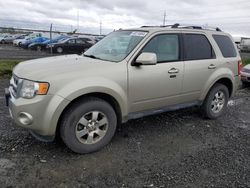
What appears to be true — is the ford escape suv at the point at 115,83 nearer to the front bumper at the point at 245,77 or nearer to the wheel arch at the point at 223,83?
the wheel arch at the point at 223,83

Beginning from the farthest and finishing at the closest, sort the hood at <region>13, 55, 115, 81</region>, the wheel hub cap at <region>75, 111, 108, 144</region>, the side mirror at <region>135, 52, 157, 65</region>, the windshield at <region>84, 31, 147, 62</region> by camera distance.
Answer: the windshield at <region>84, 31, 147, 62</region> < the side mirror at <region>135, 52, 157, 65</region> < the wheel hub cap at <region>75, 111, 108, 144</region> < the hood at <region>13, 55, 115, 81</region>

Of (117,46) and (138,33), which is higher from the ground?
(138,33)

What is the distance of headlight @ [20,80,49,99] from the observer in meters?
3.26

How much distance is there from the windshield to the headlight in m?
1.18

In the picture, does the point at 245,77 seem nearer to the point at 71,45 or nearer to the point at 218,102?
the point at 218,102

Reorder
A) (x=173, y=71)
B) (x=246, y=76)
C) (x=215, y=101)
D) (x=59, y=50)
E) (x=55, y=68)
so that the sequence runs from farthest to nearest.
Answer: (x=59, y=50) < (x=246, y=76) < (x=215, y=101) < (x=173, y=71) < (x=55, y=68)

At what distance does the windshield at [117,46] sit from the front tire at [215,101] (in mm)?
1942

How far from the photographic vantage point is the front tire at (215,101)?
5199 mm

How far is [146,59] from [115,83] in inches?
22.2

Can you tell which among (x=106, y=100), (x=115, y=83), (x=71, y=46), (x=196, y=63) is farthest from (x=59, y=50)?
(x=115, y=83)

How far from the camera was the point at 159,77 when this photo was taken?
4.14 m

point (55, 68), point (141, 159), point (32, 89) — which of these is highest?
point (55, 68)

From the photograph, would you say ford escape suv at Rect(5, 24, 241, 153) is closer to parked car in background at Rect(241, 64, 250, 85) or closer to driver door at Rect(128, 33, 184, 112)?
driver door at Rect(128, 33, 184, 112)

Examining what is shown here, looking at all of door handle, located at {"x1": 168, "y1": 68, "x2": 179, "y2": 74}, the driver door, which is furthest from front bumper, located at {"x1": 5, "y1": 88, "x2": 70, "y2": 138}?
door handle, located at {"x1": 168, "y1": 68, "x2": 179, "y2": 74}
